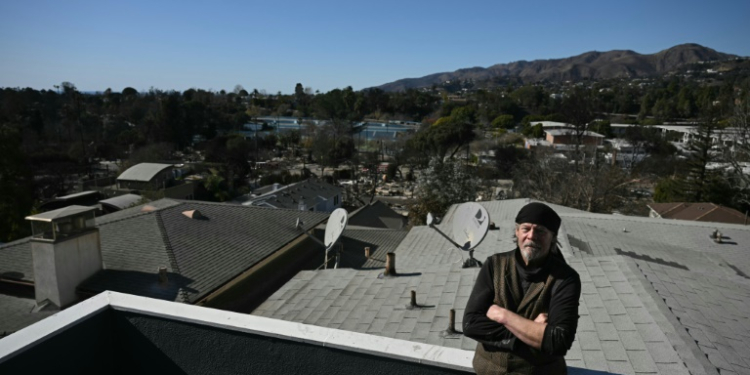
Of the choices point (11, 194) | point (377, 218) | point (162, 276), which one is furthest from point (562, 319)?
point (11, 194)

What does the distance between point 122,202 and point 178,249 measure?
15.9 metres

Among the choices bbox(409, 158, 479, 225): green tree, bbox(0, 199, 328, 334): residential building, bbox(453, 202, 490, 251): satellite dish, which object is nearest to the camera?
bbox(453, 202, 490, 251): satellite dish

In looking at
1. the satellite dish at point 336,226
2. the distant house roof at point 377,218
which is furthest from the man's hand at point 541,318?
the distant house roof at point 377,218

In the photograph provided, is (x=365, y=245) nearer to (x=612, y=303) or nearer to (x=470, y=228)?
(x=470, y=228)

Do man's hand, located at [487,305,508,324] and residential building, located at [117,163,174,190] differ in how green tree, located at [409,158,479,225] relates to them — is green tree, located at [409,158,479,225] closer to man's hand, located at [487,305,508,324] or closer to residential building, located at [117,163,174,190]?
residential building, located at [117,163,174,190]

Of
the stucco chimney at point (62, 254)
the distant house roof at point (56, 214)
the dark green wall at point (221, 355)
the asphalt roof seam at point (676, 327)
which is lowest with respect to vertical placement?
the stucco chimney at point (62, 254)

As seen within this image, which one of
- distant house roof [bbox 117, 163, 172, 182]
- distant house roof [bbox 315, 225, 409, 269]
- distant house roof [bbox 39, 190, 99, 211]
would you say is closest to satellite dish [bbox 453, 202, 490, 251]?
distant house roof [bbox 315, 225, 409, 269]

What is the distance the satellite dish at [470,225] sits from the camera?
724 cm

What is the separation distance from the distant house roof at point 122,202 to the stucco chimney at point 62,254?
49.1 ft

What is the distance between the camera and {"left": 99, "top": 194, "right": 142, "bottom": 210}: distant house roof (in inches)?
869

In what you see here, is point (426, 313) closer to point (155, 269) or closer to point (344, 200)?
point (155, 269)

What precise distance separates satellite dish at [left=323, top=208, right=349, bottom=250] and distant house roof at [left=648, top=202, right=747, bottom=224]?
15529 mm

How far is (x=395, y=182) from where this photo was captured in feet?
131

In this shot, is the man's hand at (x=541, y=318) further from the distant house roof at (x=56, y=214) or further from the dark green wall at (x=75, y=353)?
the distant house roof at (x=56, y=214)
